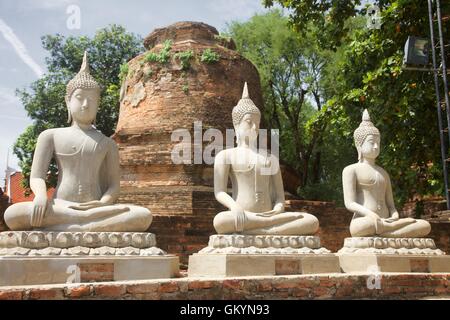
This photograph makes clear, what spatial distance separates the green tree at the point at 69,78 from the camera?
19.7 m

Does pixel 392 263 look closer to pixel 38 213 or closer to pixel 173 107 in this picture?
pixel 38 213

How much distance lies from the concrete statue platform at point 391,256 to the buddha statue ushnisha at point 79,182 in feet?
9.56

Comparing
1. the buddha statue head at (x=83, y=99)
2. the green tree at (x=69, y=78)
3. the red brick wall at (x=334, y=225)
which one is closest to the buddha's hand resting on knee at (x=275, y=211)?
the buddha statue head at (x=83, y=99)

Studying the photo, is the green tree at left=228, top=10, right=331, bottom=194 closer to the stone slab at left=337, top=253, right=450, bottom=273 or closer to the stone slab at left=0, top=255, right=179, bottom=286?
the stone slab at left=337, top=253, right=450, bottom=273

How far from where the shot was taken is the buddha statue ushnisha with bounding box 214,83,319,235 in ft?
19.2

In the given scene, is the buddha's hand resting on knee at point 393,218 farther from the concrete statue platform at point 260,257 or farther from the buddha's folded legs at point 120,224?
the buddha's folded legs at point 120,224

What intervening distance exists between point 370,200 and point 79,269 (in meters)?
4.26

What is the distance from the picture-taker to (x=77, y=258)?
4.71 m

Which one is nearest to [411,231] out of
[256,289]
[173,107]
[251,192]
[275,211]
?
[275,211]

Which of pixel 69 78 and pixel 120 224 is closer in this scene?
pixel 120 224

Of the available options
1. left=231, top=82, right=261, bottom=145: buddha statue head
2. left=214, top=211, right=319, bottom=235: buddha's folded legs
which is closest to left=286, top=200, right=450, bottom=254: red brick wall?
left=231, top=82, right=261, bottom=145: buddha statue head

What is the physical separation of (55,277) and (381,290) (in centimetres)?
361

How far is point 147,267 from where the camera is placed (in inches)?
196

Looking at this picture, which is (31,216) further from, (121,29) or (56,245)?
(121,29)
